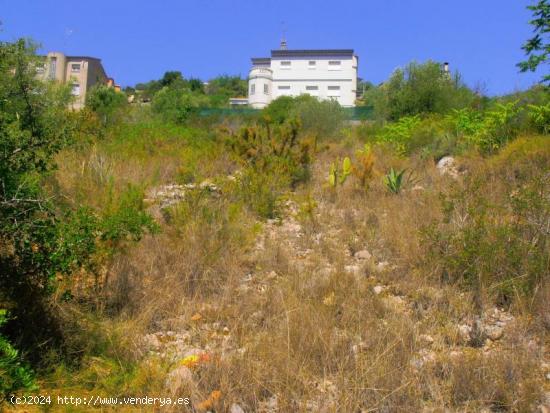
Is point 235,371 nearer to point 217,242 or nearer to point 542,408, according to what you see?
point 542,408

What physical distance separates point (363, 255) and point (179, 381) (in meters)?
2.80

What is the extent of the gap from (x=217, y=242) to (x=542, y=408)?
312 centimetres

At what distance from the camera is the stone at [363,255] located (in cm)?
508

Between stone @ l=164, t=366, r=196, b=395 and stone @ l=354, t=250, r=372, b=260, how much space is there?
Result: 2.65m

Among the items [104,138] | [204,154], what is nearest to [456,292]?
[204,154]

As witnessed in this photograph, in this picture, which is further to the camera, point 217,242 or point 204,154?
point 204,154

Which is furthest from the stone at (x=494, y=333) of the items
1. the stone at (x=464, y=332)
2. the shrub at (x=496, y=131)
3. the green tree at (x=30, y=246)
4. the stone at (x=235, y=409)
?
the shrub at (x=496, y=131)

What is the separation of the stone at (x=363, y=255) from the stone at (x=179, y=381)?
104 inches

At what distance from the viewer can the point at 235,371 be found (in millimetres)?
2811

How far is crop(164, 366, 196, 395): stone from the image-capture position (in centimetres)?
271

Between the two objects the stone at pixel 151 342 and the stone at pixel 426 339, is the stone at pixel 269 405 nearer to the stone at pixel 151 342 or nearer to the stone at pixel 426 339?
the stone at pixel 151 342

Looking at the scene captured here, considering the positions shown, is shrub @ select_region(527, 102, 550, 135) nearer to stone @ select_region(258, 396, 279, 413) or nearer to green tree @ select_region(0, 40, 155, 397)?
stone @ select_region(258, 396, 279, 413)

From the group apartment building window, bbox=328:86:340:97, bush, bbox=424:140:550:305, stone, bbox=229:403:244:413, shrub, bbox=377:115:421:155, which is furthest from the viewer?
apartment building window, bbox=328:86:340:97

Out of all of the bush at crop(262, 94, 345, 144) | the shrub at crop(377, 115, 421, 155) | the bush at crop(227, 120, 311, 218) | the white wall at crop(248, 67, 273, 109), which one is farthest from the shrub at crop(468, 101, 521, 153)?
the white wall at crop(248, 67, 273, 109)
